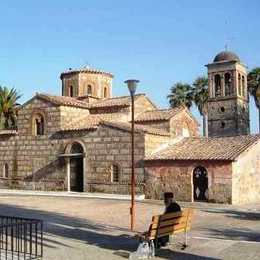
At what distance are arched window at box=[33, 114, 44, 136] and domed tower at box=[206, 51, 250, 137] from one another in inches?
783

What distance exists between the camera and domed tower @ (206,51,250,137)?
45.7 meters

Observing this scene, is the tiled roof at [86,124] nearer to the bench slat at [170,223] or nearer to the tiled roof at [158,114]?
the tiled roof at [158,114]

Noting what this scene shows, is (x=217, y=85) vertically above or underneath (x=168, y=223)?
above

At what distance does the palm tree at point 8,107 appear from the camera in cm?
4753

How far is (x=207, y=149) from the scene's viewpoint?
26375mm

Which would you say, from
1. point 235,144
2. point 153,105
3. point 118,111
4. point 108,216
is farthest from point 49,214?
point 153,105

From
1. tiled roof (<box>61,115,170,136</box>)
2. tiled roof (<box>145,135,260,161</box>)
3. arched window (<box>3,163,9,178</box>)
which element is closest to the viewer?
tiled roof (<box>145,135,260,161</box>)

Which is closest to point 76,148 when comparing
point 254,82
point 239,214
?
point 239,214

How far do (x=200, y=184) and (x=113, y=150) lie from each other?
5.80 meters

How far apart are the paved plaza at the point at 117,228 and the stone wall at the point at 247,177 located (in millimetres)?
1761

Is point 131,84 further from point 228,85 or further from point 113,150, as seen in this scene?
point 228,85

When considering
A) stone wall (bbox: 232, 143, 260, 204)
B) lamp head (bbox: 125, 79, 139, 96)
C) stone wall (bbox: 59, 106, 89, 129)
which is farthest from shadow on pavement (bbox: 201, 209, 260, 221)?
stone wall (bbox: 59, 106, 89, 129)

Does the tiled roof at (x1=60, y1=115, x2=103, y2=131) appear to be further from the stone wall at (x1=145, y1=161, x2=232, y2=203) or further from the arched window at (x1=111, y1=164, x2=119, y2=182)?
the stone wall at (x1=145, y1=161, x2=232, y2=203)

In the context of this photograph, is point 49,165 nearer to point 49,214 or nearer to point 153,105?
point 153,105
